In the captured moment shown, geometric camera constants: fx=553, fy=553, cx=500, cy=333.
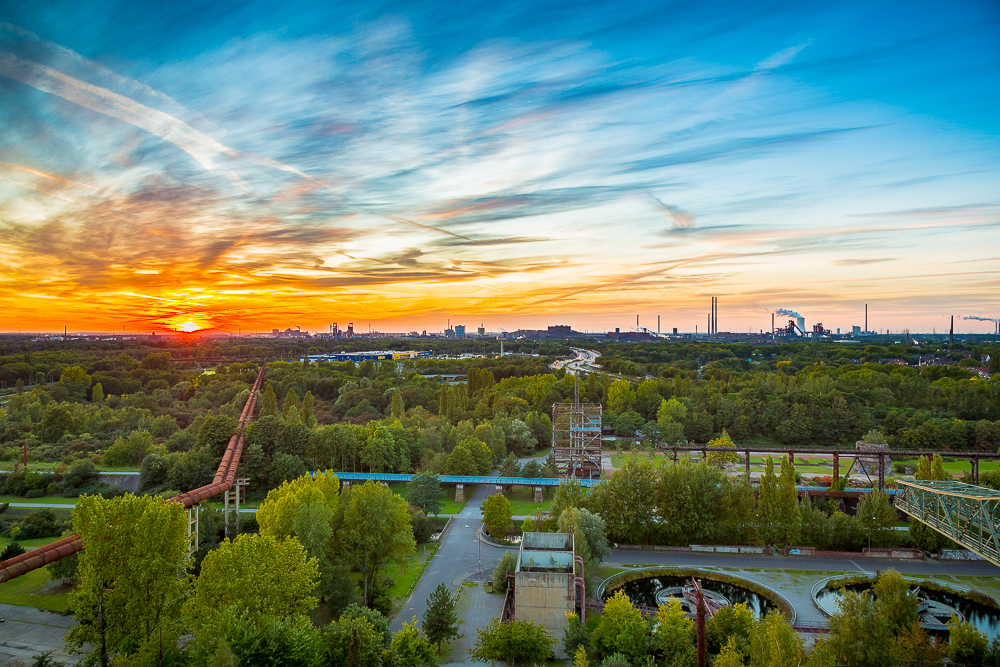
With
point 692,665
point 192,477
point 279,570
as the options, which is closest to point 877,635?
point 692,665

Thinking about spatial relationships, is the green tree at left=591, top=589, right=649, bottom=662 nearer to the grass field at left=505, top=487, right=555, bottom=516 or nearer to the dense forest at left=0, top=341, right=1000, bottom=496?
the grass field at left=505, top=487, right=555, bottom=516

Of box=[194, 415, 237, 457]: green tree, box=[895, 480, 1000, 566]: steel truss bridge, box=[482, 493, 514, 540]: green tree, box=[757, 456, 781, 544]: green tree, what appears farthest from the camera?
box=[194, 415, 237, 457]: green tree

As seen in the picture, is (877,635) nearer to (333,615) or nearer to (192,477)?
(333,615)

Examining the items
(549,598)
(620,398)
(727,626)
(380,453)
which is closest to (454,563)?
(549,598)

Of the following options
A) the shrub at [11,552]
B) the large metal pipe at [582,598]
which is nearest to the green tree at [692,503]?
the large metal pipe at [582,598]

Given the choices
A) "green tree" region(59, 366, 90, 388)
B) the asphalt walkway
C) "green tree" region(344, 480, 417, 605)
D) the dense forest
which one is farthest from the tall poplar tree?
"green tree" region(59, 366, 90, 388)
